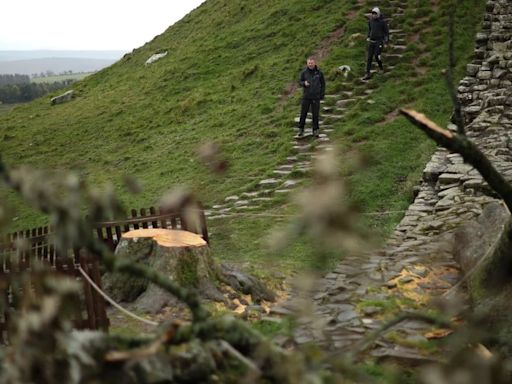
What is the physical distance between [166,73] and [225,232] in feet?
53.1

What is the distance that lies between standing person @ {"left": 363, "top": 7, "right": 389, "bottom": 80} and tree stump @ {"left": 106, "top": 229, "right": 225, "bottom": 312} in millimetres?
12510

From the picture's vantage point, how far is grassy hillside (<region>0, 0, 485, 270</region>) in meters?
14.3

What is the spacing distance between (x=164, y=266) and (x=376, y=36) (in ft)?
44.1

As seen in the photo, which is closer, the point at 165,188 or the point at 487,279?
the point at 487,279

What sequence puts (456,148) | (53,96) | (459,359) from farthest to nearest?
1. (53,96)
2. (456,148)
3. (459,359)

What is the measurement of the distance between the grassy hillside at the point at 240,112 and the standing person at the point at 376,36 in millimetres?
646

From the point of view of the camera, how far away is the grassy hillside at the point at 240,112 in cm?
1427

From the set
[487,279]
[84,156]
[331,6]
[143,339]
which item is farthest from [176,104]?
[143,339]

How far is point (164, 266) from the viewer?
7.80 m

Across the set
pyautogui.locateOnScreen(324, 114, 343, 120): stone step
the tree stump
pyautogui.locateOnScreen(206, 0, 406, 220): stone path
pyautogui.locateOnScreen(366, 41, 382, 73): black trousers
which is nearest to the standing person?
pyautogui.locateOnScreen(366, 41, 382, 73): black trousers

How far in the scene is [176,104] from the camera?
23.1 metres

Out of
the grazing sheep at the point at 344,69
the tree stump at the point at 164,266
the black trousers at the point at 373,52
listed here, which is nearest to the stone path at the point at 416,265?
the tree stump at the point at 164,266

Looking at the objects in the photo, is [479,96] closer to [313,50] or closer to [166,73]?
[313,50]

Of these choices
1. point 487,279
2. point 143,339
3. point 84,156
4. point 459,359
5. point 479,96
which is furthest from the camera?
point 84,156
